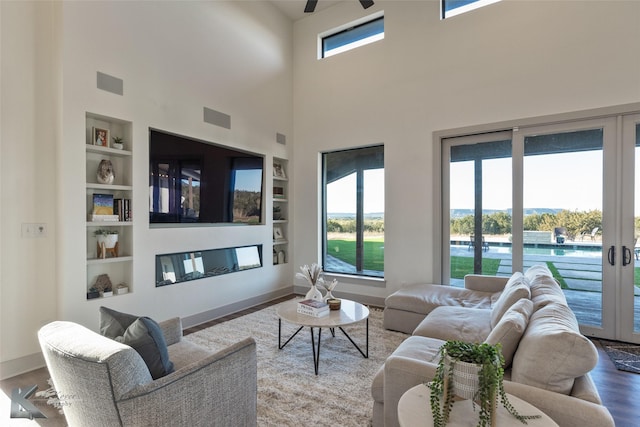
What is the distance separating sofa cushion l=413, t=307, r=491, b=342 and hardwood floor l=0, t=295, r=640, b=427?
95 centimetres

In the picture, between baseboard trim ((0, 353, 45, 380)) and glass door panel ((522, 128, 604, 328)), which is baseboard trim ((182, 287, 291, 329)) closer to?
baseboard trim ((0, 353, 45, 380))

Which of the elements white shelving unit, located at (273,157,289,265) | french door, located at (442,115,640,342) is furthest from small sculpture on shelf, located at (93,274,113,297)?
french door, located at (442,115,640,342)

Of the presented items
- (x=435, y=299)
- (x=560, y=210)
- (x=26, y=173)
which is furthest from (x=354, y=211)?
(x=26, y=173)

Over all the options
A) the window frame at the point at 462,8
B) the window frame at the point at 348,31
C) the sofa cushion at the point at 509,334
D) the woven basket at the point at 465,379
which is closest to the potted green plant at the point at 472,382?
the woven basket at the point at 465,379

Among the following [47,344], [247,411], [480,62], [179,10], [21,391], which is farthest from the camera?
[480,62]

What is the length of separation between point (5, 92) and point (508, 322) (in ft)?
14.0

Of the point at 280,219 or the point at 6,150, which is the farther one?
the point at 280,219

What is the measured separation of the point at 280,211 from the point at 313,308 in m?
3.03

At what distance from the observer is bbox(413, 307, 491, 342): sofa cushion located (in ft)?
8.33

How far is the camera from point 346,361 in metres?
2.95

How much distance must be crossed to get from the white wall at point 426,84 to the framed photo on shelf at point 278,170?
0.77ft

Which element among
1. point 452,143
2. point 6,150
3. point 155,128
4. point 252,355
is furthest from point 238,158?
point 252,355

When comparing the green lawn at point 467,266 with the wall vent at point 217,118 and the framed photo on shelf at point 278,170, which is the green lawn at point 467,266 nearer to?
the framed photo on shelf at point 278,170

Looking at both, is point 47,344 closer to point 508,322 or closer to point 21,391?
point 21,391
